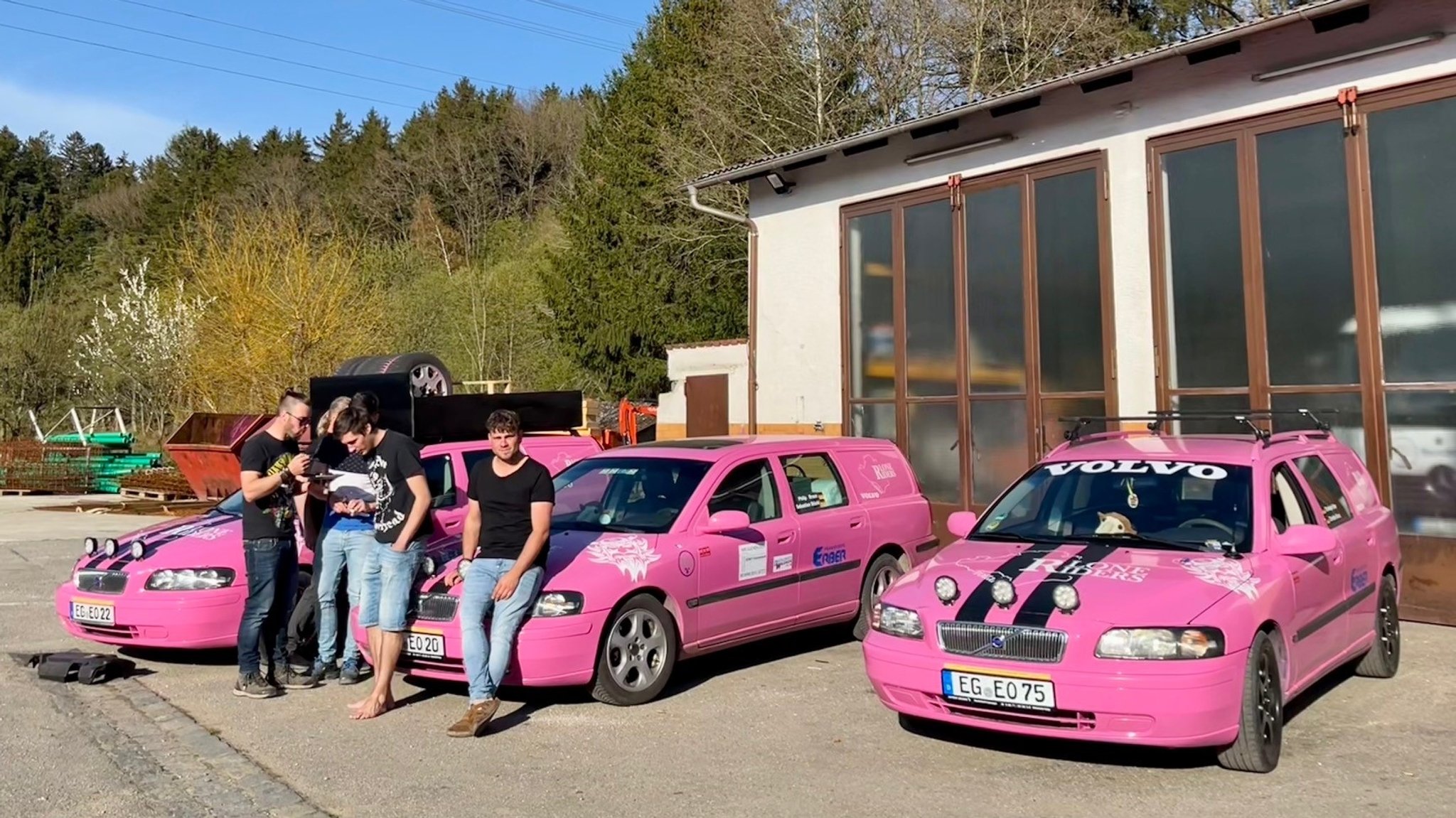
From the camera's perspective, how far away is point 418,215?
4838 centimetres

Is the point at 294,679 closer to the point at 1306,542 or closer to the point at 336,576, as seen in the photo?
the point at 336,576

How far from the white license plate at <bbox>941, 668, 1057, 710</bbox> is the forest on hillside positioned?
2130cm

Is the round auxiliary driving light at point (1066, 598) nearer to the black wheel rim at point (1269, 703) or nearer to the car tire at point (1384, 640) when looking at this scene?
the black wheel rim at point (1269, 703)

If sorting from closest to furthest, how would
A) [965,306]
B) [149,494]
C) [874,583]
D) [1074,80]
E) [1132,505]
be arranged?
[1132,505] < [874,583] < [1074,80] < [965,306] < [149,494]

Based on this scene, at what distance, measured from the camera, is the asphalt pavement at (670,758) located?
199 inches

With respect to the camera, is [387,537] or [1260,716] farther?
[387,537]

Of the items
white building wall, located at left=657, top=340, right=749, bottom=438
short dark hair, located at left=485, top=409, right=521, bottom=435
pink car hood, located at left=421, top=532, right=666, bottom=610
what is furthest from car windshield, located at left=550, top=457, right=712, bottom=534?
white building wall, located at left=657, top=340, right=749, bottom=438

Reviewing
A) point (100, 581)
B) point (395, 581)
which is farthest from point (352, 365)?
point (395, 581)

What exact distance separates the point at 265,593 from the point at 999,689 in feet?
14.1

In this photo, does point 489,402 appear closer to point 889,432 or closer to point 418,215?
point 889,432

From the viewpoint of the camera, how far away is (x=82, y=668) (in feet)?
25.4

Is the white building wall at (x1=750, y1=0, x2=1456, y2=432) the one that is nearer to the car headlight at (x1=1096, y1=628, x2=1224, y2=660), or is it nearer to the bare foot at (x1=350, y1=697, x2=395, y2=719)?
the car headlight at (x1=1096, y1=628, x2=1224, y2=660)

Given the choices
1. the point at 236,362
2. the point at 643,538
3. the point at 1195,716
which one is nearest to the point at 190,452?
the point at 236,362

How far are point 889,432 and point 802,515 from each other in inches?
226
